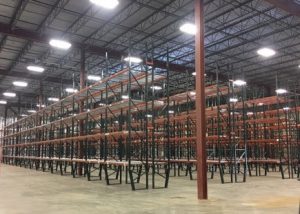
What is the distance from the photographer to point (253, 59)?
26219mm

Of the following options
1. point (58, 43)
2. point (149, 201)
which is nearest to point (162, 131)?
point (58, 43)

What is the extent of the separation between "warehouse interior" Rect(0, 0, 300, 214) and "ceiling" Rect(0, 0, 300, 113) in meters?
0.08

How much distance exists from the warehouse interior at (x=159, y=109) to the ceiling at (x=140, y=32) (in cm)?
8

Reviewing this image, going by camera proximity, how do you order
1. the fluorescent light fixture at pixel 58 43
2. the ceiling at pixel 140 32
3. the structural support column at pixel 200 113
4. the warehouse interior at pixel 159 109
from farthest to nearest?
1. the fluorescent light fixture at pixel 58 43
2. the ceiling at pixel 140 32
3. the warehouse interior at pixel 159 109
4. the structural support column at pixel 200 113

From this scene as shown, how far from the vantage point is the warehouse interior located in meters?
9.27

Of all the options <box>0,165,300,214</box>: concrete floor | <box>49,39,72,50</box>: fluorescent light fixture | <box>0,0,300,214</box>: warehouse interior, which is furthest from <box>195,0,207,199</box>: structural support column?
<box>49,39,72,50</box>: fluorescent light fixture

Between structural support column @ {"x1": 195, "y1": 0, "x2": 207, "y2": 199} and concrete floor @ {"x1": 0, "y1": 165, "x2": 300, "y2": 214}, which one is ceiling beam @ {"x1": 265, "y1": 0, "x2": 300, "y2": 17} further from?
concrete floor @ {"x1": 0, "y1": 165, "x2": 300, "y2": 214}

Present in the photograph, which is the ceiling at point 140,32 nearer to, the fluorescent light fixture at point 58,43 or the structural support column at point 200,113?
the fluorescent light fixture at point 58,43

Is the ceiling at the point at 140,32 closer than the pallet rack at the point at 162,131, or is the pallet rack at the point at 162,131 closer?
the pallet rack at the point at 162,131

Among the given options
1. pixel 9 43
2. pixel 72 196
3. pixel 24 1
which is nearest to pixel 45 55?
pixel 9 43

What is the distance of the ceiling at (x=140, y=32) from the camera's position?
16.5 m

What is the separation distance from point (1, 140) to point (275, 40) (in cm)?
3303

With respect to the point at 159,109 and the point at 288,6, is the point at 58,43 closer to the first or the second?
the point at 159,109

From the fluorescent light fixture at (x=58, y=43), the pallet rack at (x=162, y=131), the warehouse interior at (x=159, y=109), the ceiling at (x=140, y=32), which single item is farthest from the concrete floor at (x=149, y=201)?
the fluorescent light fixture at (x=58, y=43)
